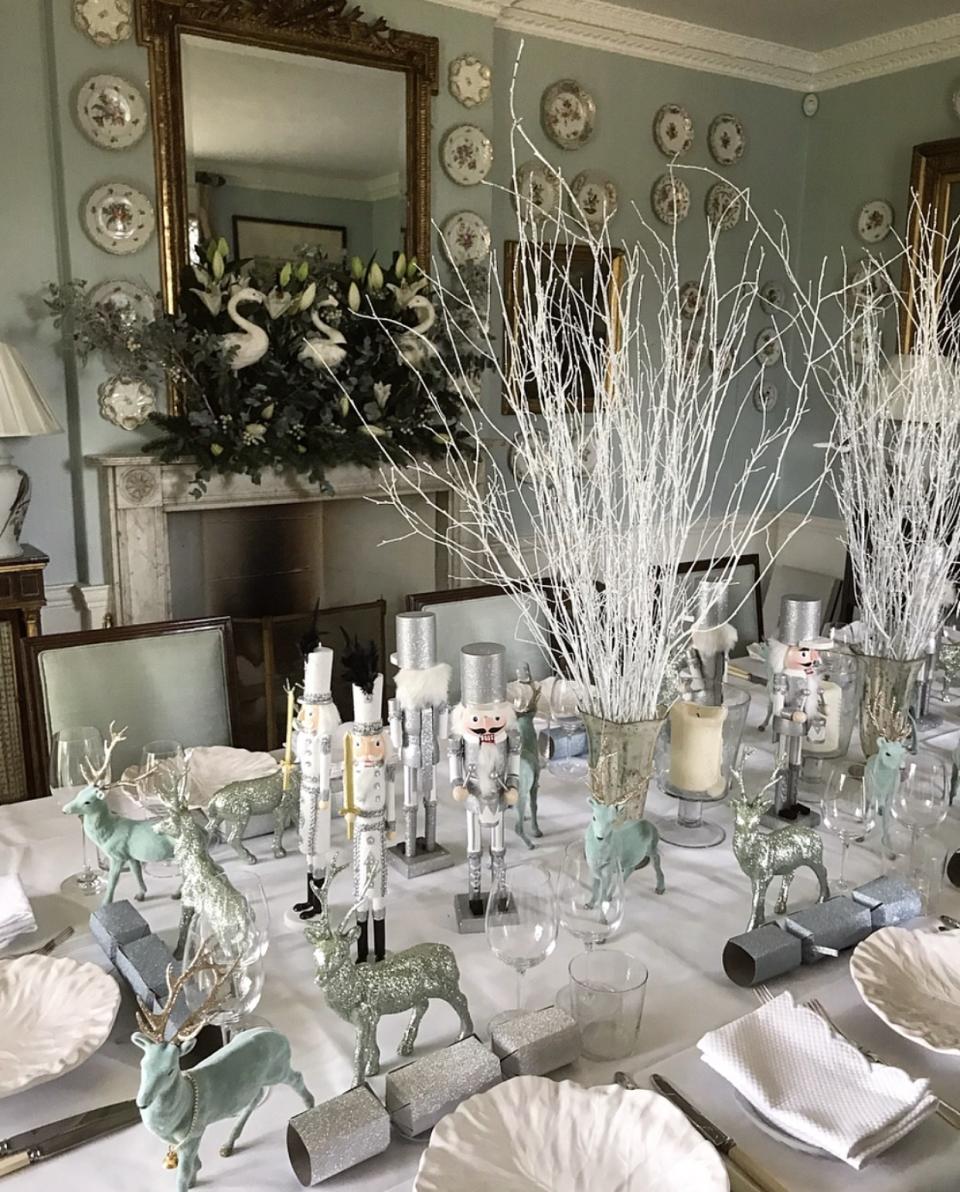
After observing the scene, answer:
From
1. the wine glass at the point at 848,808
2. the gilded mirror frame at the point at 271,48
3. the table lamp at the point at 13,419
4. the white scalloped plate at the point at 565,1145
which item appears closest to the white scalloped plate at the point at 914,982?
the wine glass at the point at 848,808

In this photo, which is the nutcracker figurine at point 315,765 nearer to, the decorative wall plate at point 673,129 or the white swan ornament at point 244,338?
the white swan ornament at point 244,338

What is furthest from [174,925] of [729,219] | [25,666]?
[729,219]

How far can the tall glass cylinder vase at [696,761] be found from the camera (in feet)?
4.82

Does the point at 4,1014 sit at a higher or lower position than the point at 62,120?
lower

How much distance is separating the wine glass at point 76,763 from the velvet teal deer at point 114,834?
0.11 m

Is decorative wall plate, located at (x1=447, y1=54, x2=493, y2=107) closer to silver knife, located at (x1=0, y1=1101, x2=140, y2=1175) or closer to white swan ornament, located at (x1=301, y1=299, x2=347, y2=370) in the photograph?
white swan ornament, located at (x1=301, y1=299, x2=347, y2=370)

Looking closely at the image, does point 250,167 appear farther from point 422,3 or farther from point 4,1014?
point 4,1014

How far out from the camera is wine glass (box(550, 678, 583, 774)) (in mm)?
1754

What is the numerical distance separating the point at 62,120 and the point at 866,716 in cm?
267

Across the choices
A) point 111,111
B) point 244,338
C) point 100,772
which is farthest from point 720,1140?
point 111,111

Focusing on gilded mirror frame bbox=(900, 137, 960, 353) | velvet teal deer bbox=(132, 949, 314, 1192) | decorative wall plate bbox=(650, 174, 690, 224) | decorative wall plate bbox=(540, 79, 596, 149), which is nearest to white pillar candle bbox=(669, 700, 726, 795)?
velvet teal deer bbox=(132, 949, 314, 1192)

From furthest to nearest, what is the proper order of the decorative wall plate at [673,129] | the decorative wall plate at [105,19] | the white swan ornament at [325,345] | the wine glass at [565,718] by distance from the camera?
1. the decorative wall plate at [673,129]
2. the white swan ornament at [325,345]
3. the decorative wall plate at [105,19]
4. the wine glass at [565,718]

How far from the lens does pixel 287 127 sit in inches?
129

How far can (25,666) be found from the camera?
1.86 meters
